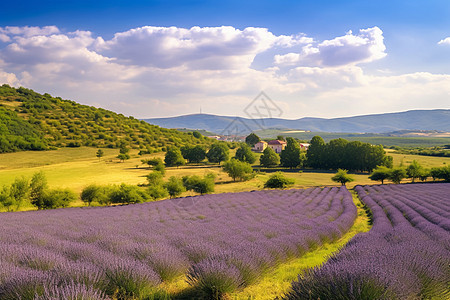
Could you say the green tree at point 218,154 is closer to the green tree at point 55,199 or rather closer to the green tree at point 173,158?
the green tree at point 173,158

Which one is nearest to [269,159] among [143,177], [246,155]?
[246,155]

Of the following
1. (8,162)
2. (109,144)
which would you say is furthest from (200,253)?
(109,144)

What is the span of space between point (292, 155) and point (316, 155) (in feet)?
17.5

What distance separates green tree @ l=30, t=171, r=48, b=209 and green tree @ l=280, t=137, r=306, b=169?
48899 millimetres

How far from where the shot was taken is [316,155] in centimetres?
5900

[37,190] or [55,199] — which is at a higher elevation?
[37,190]

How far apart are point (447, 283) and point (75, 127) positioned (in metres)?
95.0

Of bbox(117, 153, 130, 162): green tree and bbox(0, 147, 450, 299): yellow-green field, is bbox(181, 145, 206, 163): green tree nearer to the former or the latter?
bbox(0, 147, 450, 299): yellow-green field

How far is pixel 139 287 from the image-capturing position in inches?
121

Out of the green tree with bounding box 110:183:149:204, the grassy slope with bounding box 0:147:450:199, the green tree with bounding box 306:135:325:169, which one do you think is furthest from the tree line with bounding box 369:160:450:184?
the green tree with bounding box 110:183:149:204

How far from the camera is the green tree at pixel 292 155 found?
195ft

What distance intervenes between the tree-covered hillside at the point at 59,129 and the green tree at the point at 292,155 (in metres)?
39.5

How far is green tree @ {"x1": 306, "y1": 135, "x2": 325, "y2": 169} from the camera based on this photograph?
58.5 metres

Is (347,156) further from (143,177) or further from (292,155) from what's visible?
(143,177)
